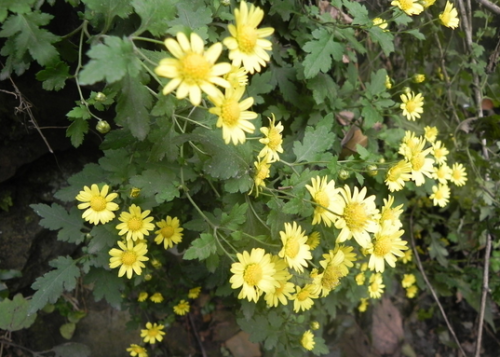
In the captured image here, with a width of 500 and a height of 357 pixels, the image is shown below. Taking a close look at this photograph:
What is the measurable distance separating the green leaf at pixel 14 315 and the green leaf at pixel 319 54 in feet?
5.68

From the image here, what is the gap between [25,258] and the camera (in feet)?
6.59

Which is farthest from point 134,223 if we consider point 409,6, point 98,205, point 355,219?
point 409,6

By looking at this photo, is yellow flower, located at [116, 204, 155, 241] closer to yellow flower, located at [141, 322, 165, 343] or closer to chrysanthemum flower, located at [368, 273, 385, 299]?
yellow flower, located at [141, 322, 165, 343]

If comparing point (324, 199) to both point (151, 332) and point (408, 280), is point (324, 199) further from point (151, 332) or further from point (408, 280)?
point (408, 280)

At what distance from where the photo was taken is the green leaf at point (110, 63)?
0.88m

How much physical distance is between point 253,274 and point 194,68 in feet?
2.31

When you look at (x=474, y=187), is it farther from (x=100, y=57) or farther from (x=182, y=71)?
(x=100, y=57)

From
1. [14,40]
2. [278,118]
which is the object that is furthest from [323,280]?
[14,40]

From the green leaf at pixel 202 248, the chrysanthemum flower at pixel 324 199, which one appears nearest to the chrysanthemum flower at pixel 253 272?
the green leaf at pixel 202 248

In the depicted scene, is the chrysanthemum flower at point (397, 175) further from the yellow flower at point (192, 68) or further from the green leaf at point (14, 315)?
the green leaf at point (14, 315)

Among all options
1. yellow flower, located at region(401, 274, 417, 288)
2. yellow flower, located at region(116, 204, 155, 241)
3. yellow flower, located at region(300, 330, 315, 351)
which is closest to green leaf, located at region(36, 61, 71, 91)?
yellow flower, located at region(116, 204, 155, 241)

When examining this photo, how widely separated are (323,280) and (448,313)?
2429 millimetres

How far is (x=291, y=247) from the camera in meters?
1.26

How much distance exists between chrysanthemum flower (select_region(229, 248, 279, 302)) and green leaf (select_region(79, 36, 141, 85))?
2.24 ft
